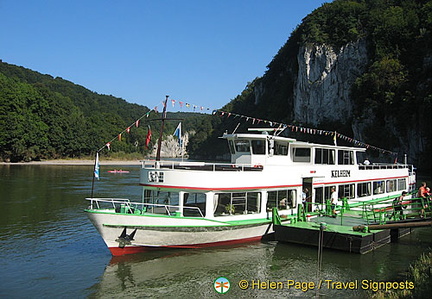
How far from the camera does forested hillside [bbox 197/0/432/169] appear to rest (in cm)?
6106

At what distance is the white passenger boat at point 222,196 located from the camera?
532 inches

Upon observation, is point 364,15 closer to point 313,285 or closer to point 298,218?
point 298,218

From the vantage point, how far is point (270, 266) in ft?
44.2

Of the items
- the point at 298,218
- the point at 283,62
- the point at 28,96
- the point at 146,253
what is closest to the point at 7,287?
the point at 146,253

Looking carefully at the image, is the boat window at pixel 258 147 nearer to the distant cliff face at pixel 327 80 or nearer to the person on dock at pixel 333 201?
the person on dock at pixel 333 201

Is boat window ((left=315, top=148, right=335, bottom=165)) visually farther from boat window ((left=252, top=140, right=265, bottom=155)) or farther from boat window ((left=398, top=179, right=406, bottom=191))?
boat window ((left=398, top=179, right=406, bottom=191))

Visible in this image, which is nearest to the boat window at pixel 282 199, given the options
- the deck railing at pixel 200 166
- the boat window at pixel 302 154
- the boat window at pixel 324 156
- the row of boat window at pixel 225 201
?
the row of boat window at pixel 225 201

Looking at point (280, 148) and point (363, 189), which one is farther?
point (363, 189)

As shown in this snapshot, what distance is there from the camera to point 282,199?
1714 centimetres

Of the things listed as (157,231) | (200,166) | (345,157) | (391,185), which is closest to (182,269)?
(157,231)

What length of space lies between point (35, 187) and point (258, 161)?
27.9 m

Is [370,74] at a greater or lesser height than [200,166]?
greater

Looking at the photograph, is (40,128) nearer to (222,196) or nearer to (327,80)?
(327,80)

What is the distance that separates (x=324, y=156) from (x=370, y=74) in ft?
184
